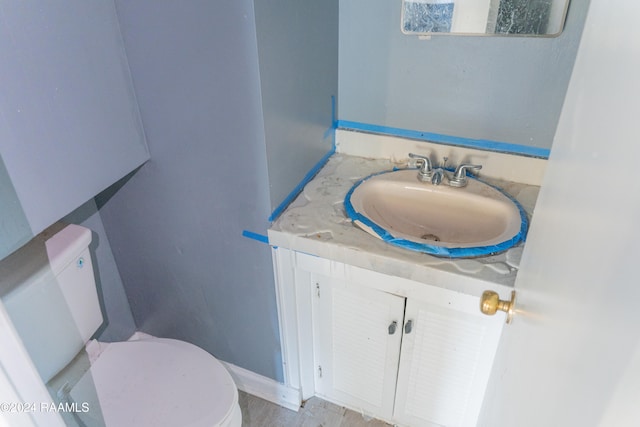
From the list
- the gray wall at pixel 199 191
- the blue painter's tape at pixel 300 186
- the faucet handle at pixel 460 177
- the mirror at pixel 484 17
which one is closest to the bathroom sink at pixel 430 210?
the faucet handle at pixel 460 177

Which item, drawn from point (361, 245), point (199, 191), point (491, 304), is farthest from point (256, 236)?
point (491, 304)

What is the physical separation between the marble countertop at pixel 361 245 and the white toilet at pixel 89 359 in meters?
0.44

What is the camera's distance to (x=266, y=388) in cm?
159

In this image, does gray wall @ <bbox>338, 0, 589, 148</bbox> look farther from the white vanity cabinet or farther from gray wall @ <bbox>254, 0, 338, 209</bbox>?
the white vanity cabinet

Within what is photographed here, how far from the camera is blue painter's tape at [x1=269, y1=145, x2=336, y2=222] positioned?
1.20m

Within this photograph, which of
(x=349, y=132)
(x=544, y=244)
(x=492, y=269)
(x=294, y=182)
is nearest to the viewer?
(x=544, y=244)

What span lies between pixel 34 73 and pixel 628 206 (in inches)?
38.4

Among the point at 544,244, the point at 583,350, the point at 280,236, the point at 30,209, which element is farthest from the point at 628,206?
the point at 30,209

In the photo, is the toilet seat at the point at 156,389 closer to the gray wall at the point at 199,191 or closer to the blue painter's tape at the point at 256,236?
the gray wall at the point at 199,191

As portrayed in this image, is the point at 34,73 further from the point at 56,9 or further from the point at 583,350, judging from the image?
the point at 583,350

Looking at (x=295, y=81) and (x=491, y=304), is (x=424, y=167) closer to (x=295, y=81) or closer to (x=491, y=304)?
(x=295, y=81)

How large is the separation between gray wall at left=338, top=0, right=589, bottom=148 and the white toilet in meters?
0.92

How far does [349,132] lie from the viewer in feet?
4.83

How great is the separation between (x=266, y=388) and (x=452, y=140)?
1.06 m
